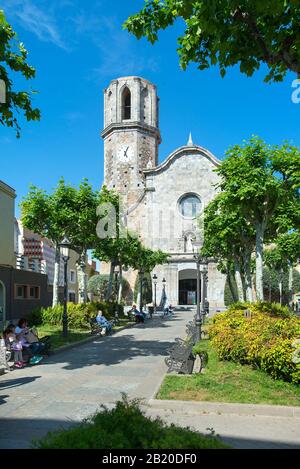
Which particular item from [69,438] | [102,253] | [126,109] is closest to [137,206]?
[126,109]

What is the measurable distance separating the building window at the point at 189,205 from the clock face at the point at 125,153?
29.8ft

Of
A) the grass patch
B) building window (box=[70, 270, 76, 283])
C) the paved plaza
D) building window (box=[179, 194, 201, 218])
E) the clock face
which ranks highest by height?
the clock face

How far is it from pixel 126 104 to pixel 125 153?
7.11 m

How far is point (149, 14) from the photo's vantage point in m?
7.96

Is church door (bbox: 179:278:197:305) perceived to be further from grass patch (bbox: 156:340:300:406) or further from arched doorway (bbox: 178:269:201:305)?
grass patch (bbox: 156:340:300:406)

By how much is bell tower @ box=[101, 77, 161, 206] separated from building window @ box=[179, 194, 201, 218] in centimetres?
617

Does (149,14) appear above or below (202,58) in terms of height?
above

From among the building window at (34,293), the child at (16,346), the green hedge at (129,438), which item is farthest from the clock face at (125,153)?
the green hedge at (129,438)

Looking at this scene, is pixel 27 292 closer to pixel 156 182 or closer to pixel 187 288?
pixel 187 288

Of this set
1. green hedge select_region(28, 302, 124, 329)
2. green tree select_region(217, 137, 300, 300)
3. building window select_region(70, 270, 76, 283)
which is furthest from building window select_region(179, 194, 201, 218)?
green tree select_region(217, 137, 300, 300)

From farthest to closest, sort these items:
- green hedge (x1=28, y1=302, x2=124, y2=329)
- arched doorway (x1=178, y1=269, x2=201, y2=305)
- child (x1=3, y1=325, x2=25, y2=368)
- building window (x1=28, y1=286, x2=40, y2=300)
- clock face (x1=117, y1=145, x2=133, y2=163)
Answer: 1. clock face (x1=117, y1=145, x2=133, y2=163)
2. arched doorway (x1=178, y1=269, x2=201, y2=305)
3. building window (x1=28, y1=286, x2=40, y2=300)
4. green hedge (x1=28, y1=302, x2=124, y2=329)
5. child (x1=3, y1=325, x2=25, y2=368)

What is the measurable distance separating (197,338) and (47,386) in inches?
279

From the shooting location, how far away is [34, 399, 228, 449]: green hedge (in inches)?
143

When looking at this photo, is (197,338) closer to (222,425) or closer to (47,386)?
(47,386)
